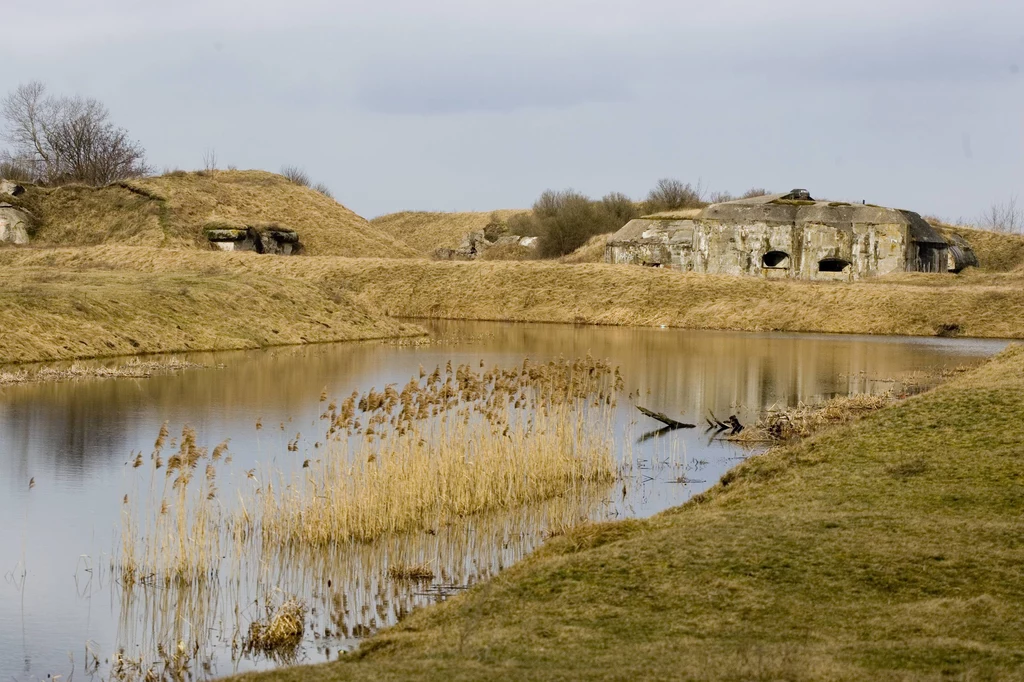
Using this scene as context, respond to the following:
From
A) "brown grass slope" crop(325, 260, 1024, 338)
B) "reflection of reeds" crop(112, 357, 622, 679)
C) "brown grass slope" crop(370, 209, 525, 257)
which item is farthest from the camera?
"brown grass slope" crop(370, 209, 525, 257)

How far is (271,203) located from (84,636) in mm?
72603

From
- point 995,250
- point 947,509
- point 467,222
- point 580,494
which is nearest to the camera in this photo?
point 947,509

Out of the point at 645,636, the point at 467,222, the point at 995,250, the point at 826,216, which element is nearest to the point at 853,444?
the point at 645,636

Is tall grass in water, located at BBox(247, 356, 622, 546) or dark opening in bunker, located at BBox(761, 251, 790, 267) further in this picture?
dark opening in bunker, located at BBox(761, 251, 790, 267)

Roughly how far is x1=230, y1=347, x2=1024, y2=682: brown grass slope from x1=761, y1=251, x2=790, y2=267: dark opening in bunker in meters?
47.9

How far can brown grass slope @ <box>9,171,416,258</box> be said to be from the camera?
6975 centimetres

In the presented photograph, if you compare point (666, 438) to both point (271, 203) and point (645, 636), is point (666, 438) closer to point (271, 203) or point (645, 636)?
point (645, 636)

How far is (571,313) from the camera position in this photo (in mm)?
54375

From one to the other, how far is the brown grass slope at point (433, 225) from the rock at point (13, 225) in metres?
46.6

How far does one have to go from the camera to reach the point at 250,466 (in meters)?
14.8

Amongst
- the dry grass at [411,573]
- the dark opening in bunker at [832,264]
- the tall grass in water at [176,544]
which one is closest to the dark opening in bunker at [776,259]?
the dark opening in bunker at [832,264]

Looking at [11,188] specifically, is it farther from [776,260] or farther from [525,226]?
[776,260]

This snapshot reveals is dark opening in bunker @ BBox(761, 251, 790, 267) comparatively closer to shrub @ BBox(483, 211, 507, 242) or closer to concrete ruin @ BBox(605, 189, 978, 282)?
concrete ruin @ BBox(605, 189, 978, 282)

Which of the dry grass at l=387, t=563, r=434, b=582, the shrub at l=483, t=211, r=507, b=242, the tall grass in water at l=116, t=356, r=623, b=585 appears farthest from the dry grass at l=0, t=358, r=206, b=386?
the shrub at l=483, t=211, r=507, b=242
